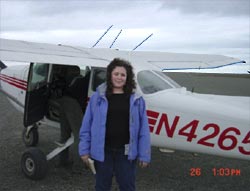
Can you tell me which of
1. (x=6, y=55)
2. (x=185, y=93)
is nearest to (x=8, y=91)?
(x=6, y=55)

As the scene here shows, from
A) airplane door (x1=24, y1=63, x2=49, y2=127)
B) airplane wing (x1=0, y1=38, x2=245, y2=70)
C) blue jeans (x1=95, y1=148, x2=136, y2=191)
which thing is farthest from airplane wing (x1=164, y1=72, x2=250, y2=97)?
blue jeans (x1=95, y1=148, x2=136, y2=191)

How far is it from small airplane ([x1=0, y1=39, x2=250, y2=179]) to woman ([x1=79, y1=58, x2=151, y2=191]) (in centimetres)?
137

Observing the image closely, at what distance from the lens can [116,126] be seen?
3.60 m

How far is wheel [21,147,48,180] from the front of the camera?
5566 mm

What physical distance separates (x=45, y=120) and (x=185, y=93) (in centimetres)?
251

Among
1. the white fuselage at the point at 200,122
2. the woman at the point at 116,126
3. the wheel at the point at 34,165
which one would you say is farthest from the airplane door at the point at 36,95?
the woman at the point at 116,126

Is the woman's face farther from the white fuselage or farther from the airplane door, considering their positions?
the airplane door

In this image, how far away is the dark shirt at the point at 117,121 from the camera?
3.59 metres

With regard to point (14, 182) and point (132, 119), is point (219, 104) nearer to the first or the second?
point (132, 119)

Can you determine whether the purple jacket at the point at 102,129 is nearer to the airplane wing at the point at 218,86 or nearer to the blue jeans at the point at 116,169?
the blue jeans at the point at 116,169

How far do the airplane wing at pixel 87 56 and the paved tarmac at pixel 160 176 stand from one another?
1.64 meters
